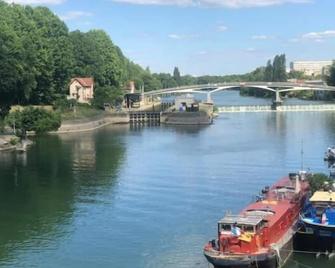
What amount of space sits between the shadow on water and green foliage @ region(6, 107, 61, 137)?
10.3 ft

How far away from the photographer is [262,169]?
47.8 meters

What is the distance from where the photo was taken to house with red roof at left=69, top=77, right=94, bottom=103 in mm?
97312

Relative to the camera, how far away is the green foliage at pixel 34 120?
69812 millimetres

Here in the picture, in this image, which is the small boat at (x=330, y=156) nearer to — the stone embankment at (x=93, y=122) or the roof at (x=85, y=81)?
the stone embankment at (x=93, y=122)

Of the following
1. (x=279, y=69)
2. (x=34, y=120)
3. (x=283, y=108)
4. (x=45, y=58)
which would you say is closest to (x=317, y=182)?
(x=34, y=120)

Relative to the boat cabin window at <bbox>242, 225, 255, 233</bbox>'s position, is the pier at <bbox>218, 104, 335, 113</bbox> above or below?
above

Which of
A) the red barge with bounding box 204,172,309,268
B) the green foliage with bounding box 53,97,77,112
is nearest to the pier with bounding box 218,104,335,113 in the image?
the green foliage with bounding box 53,97,77,112

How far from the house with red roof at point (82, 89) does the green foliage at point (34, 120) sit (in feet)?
68.8

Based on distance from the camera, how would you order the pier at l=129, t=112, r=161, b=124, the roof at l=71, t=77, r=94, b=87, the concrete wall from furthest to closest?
the pier at l=129, t=112, r=161, b=124 → the roof at l=71, t=77, r=94, b=87 → the concrete wall

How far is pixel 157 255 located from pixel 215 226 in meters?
4.80

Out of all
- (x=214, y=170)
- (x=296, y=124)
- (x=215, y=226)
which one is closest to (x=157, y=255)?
(x=215, y=226)

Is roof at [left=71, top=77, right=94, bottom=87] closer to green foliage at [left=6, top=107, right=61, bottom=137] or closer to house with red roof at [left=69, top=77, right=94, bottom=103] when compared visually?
house with red roof at [left=69, top=77, right=94, bottom=103]

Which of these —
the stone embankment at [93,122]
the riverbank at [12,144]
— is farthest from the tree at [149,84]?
the riverbank at [12,144]

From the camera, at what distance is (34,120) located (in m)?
72.7
